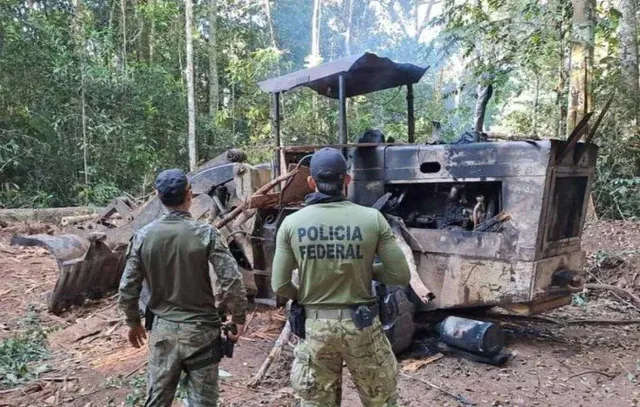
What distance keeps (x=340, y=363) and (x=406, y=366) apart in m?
1.76

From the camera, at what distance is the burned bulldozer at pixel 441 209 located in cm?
453

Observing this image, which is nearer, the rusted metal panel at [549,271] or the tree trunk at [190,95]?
the rusted metal panel at [549,271]

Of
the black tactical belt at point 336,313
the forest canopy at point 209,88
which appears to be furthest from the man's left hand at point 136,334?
the forest canopy at point 209,88

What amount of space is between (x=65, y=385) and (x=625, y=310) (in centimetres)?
566

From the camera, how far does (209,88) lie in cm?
1694

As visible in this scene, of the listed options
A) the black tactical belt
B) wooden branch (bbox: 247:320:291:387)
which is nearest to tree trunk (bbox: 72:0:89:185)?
wooden branch (bbox: 247:320:291:387)

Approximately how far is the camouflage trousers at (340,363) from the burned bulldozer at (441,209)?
1.62m

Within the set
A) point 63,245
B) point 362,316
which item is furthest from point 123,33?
point 362,316

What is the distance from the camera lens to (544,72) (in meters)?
14.4

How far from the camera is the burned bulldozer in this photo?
14.9 ft

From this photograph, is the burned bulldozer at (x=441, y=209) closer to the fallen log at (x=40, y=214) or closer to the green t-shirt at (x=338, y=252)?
the green t-shirt at (x=338, y=252)

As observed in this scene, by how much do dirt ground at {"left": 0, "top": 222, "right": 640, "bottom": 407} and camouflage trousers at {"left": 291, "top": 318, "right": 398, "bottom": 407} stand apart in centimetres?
110

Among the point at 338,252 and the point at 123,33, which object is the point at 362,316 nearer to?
the point at 338,252

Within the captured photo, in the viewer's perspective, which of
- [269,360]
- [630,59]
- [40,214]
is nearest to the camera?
[269,360]
